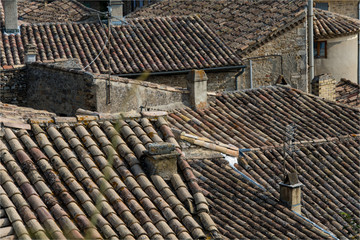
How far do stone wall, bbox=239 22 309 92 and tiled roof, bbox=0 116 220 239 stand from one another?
42.9 ft

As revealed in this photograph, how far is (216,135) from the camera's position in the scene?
13719 mm

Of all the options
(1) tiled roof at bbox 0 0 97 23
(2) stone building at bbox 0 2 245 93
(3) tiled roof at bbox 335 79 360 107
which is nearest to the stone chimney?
(3) tiled roof at bbox 335 79 360 107

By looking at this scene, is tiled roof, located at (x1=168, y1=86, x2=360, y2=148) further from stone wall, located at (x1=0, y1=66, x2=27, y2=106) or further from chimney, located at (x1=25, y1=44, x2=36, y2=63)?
chimney, located at (x1=25, y1=44, x2=36, y2=63)

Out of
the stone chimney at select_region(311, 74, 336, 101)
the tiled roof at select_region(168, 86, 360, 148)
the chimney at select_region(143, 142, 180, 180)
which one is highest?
the chimney at select_region(143, 142, 180, 180)

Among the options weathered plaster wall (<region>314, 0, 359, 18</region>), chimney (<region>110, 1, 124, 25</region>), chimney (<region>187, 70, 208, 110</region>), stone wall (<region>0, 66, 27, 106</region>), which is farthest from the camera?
weathered plaster wall (<region>314, 0, 359, 18</region>)

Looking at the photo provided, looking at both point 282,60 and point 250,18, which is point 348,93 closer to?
point 282,60

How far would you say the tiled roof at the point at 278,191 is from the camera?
1015 cm

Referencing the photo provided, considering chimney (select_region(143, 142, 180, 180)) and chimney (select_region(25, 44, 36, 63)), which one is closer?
chimney (select_region(143, 142, 180, 180))

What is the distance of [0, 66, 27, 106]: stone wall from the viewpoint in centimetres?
1573

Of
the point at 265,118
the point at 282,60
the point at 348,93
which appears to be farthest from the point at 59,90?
the point at 348,93

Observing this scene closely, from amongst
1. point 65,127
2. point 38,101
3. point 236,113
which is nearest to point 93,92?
point 38,101

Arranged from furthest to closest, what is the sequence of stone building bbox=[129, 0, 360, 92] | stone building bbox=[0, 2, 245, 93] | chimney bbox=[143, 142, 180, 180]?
stone building bbox=[129, 0, 360, 92] → stone building bbox=[0, 2, 245, 93] → chimney bbox=[143, 142, 180, 180]

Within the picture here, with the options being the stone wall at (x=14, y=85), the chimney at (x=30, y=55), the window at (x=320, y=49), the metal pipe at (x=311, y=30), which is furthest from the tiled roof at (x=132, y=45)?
the window at (x=320, y=49)

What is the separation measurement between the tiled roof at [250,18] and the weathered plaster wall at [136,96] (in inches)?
258
